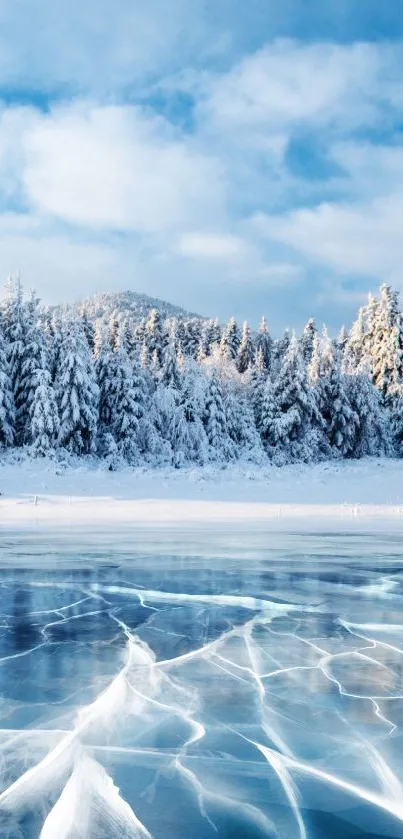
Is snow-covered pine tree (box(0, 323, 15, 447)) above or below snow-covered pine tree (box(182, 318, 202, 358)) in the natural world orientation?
below

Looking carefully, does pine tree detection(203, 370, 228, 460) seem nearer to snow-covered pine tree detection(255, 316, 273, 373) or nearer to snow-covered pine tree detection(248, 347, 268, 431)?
snow-covered pine tree detection(248, 347, 268, 431)

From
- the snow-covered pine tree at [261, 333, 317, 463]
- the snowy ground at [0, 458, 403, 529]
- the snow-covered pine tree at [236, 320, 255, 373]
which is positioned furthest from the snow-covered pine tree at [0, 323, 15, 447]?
the snow-covered pine tree at [236, 320, 255, 373]

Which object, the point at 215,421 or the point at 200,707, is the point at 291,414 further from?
the point at 200,707

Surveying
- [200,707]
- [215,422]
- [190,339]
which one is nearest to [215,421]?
[215,422]

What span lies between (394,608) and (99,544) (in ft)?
21.2

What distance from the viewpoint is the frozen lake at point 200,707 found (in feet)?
11.0

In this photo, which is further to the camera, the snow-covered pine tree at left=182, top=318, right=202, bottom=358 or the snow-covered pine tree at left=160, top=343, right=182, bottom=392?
the snow-covered pine tree at left=182, top=318, right=202, bottom=358

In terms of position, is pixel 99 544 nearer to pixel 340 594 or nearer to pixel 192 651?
pixel 340 594

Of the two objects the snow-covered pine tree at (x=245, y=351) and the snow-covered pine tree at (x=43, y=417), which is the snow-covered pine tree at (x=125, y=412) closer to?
the snow-covered pine tree at (x=43, y=417)

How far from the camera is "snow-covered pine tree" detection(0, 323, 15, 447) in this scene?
102ft

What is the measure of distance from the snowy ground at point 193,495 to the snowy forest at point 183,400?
337 cm

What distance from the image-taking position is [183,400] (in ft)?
120

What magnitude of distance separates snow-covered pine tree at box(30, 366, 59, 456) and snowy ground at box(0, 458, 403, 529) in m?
1.72

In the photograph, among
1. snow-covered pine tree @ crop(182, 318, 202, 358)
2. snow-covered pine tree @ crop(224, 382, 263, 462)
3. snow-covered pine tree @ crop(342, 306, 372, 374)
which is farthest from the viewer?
snow-covered pine tree @ crop(182, 318, 202, 358)
